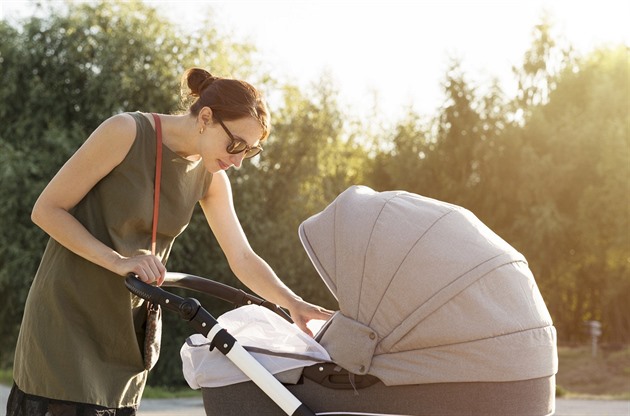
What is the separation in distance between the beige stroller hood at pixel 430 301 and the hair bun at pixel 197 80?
0.62m

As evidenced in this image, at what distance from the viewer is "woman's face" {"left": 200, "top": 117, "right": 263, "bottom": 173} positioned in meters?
3.18

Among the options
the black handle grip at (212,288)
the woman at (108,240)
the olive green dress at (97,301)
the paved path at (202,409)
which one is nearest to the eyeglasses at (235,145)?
the woman at (108,240)

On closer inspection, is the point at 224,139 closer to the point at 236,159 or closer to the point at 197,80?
the point at 236,159

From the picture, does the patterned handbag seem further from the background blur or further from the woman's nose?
the background blur

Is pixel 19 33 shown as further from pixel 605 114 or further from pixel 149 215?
pixel 149 215

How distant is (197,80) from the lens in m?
3.36

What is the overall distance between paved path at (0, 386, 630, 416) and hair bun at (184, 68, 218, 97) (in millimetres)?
7623

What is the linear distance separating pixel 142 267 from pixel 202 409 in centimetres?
892

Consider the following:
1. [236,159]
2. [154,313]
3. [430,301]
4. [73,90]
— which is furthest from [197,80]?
[73,90]

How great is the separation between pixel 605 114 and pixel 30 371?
847 inches

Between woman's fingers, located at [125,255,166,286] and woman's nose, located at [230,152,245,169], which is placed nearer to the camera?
woman's fingers, located at [125,255,166,286]

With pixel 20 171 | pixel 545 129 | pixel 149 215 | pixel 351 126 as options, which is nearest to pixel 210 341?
pixel 149 215

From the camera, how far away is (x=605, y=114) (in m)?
23.2

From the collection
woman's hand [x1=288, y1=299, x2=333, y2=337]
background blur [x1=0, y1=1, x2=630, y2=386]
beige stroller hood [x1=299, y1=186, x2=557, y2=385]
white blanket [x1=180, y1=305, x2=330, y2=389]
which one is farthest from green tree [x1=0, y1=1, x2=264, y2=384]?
beige stroller hood [x1=299, y1=186, x2=557, y2=385]
